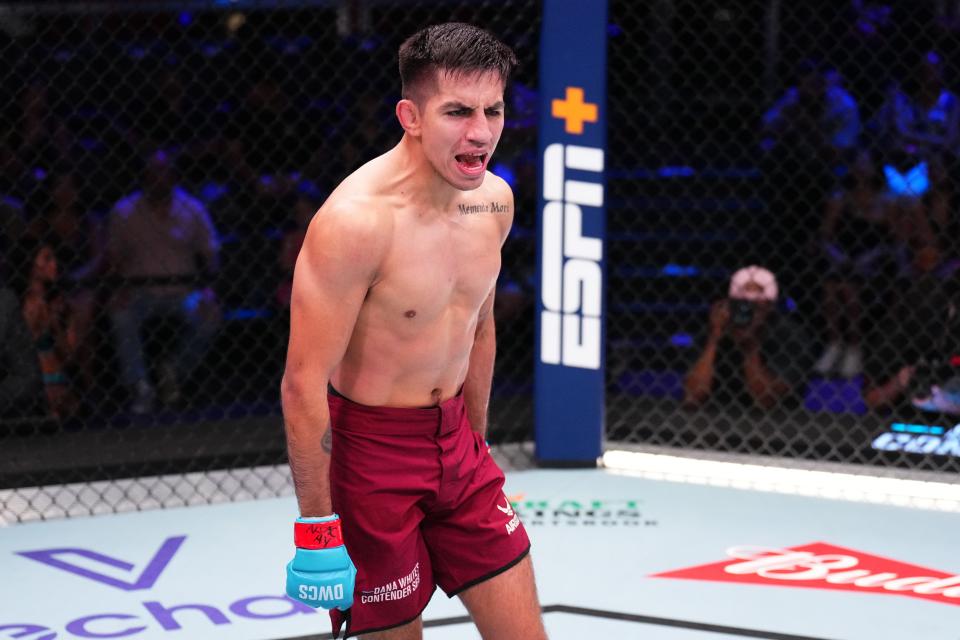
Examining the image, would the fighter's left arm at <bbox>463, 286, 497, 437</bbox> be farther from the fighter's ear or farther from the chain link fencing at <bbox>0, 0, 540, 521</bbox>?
the chain link fencing at <bbox>0, 0, 540, 521</bbox>

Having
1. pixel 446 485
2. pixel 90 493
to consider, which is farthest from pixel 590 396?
pixel 446 485

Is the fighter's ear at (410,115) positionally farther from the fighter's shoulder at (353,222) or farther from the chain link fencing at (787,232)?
the chain link fencing at (787,232)

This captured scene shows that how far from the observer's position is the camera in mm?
5078

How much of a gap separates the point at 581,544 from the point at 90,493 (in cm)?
174

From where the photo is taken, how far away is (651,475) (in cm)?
446

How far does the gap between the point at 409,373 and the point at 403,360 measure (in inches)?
1.2

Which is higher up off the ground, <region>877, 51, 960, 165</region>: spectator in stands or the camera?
<region>877, 51, 960, 165</region>: spectator in stands

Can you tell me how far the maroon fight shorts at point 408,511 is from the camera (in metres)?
2.03

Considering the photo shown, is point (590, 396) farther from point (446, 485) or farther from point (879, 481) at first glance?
point (446, 485)

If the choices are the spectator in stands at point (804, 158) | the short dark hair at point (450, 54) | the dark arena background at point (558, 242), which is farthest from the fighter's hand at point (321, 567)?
the spectator in stands at point (804, 158)

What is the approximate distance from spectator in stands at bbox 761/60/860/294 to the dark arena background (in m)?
0.01

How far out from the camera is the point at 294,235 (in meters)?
5.53

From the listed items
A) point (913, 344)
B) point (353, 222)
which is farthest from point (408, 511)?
point (913, 344)

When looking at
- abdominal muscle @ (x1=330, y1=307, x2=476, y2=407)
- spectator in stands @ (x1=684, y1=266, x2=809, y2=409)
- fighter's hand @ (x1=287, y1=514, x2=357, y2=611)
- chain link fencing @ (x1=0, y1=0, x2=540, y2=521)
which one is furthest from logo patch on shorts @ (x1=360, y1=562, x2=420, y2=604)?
spectator in stands @ (x1=684, y1=266, x2=809, y2=409)
